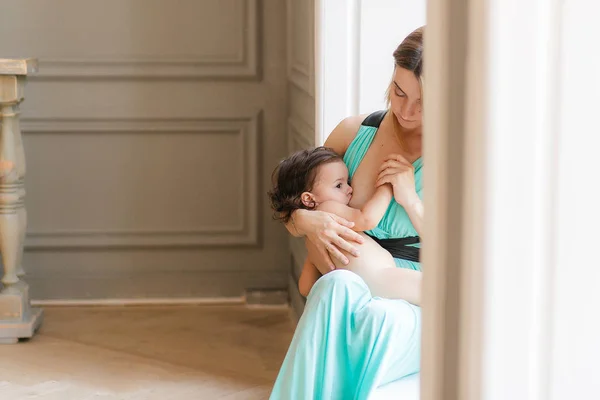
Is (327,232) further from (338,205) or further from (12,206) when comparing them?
(12,206)

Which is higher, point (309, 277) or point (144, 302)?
point (309, 277)

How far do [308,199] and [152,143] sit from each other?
1.80 m

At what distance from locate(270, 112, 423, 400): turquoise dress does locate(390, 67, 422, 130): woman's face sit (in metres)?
0.45

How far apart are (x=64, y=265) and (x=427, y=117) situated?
3434mm

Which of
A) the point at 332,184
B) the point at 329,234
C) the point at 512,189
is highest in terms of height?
the point at 512,189

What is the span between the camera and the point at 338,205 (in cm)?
224

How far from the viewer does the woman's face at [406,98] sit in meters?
2.07

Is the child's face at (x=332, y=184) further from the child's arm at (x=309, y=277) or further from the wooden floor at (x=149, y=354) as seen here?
the wooden floor at (x=149, y=354)

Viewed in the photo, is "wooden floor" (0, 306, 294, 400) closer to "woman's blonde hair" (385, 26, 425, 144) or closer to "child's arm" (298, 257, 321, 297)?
"child's arm" (298, 257, 321, 297)

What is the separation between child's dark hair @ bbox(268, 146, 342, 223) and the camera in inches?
89.5

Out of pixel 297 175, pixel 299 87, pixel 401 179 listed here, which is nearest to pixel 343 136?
pixel 297 175

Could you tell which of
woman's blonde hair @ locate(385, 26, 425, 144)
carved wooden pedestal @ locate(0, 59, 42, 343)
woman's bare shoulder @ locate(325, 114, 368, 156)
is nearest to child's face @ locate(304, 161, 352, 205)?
woman's bare shoulder @ locate(325, 114, 368, 156)

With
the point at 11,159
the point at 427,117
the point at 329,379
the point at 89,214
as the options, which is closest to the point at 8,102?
the point at 11,159

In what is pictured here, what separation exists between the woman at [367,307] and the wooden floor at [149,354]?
0.93 metres
